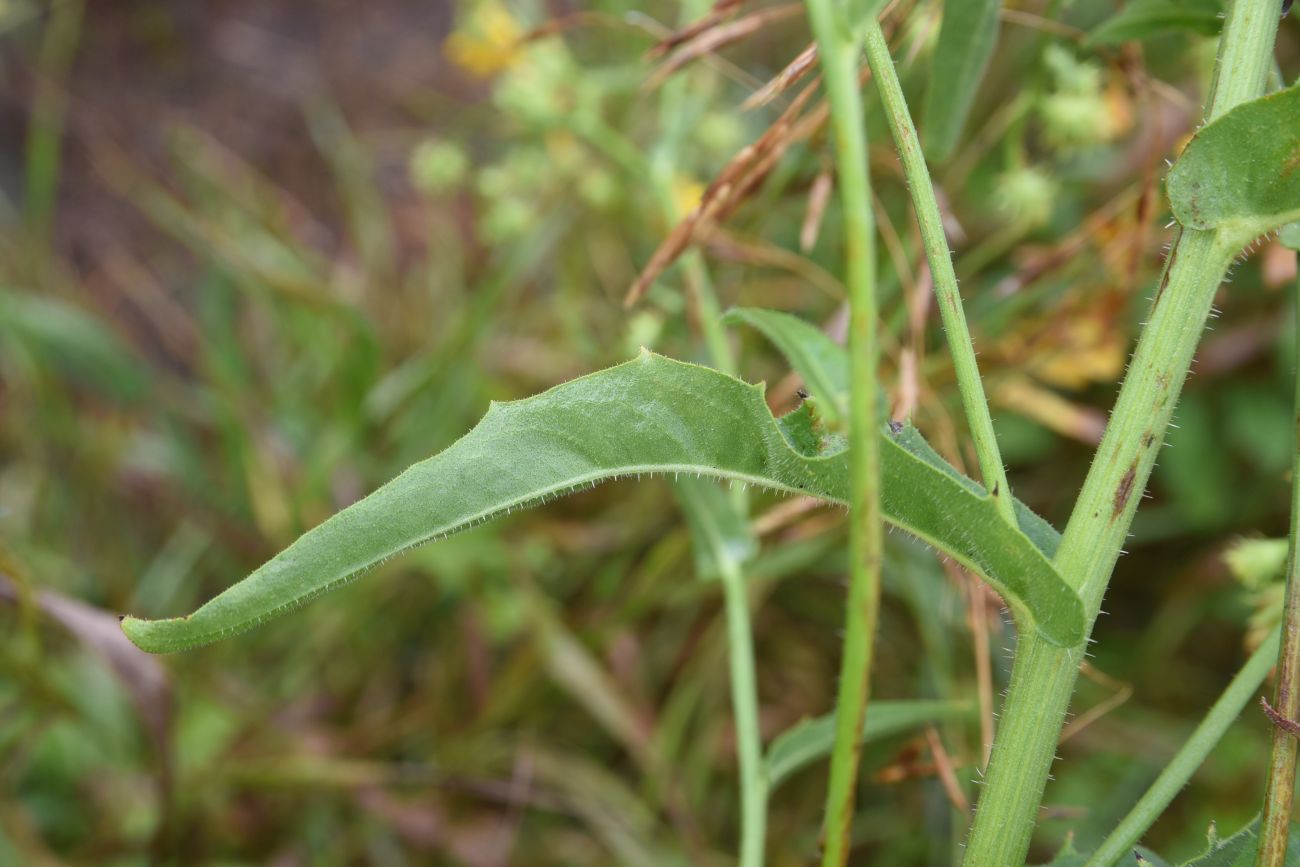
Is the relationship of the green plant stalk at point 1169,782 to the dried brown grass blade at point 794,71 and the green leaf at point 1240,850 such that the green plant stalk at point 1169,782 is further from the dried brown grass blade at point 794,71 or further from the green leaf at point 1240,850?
the dried brown grass blade at point 794,71

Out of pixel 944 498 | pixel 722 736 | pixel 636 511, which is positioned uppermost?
pixel 944 498

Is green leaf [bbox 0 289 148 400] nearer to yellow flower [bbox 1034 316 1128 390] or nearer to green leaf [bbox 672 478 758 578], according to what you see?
green leaf [bbox 672 478 758 578]

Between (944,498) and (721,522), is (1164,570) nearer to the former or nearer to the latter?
(721,522)

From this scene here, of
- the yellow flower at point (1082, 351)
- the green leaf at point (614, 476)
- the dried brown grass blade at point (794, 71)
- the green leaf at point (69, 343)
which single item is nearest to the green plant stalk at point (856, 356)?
the green leaf at point (614, 476)

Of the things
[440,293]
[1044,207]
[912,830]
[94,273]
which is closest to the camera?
[1044,207]

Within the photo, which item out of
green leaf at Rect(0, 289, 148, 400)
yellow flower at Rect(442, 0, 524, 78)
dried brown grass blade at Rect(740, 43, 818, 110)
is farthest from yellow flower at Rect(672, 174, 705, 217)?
green leaf at Rect(0, 289, 148, 400)

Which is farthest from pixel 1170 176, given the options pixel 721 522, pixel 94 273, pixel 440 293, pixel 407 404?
pixel 94 273

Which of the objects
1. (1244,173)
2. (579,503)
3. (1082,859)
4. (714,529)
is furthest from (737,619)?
(579,503)
